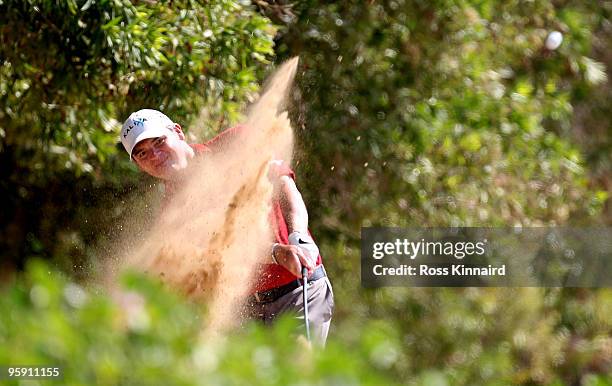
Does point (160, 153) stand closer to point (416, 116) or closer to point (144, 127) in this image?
point (144, 127)

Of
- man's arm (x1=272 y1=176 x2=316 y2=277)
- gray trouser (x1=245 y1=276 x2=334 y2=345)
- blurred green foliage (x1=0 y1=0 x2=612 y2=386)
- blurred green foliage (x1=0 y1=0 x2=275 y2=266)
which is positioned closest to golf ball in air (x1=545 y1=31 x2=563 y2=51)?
blurred green foliage (x1=0 y1=0 x2=612 y2=386)

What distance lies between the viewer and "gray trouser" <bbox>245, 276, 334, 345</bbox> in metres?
5.91

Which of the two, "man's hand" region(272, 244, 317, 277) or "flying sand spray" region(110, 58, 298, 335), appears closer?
"man's hand" region(272, 244, 317, 277)

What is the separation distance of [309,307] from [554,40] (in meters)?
5.57

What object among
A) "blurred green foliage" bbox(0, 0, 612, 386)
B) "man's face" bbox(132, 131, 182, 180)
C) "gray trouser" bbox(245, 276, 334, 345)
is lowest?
"blurred green foliage" bbox(0, 0, 612, 386)

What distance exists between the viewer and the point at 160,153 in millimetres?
5941

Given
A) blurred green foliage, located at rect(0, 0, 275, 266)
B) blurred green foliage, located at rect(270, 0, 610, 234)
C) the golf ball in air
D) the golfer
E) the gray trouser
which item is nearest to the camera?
the golfer

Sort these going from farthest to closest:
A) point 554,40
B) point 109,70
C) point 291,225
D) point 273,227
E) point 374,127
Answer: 1. point 554,40
2. point 374,127
3. point 109,70
4. point 273,227
5. point 291,225

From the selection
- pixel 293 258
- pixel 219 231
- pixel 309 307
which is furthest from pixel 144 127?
pixel 309 307

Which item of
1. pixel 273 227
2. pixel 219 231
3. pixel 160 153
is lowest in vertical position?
pixel 219 231

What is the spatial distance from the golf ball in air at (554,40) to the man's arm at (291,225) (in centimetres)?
544

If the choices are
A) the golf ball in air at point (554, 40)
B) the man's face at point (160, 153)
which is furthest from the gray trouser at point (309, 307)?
the golf ball in air at point (554, 40)

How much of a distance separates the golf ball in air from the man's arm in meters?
5.44

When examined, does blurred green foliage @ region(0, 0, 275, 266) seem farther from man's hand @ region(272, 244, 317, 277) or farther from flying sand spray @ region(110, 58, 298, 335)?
man's hand @ region(272, 244, 317, 277)
